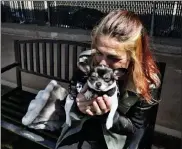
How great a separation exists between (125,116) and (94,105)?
0.28 meters

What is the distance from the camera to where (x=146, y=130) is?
1884mm

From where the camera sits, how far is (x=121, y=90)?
1.73 meters

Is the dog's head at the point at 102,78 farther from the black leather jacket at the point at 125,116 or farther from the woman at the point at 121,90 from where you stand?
the black leather jacket at the point at 125,116

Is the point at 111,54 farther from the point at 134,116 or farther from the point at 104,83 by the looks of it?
the point at 134,116

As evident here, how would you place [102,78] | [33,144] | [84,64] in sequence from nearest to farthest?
[102,78] < [84,64] < [33,144]

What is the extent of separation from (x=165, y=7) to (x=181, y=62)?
55 centimetres

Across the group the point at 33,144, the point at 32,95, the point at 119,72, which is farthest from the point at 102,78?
the point at 33,144

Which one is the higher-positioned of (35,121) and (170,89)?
(170,89)

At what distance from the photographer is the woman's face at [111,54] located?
154cm

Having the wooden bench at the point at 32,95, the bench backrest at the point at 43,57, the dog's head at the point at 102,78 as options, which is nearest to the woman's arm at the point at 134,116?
the wooden bench at the point at 32,95

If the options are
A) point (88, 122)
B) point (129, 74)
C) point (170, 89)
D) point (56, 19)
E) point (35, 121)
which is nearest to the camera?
point (129, 74)

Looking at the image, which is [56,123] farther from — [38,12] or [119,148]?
[38,12]

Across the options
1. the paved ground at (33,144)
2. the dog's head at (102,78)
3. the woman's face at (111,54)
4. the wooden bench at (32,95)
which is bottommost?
the paved ground at (33,144)

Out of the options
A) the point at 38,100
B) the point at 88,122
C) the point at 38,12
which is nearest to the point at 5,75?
the point at 38,12
